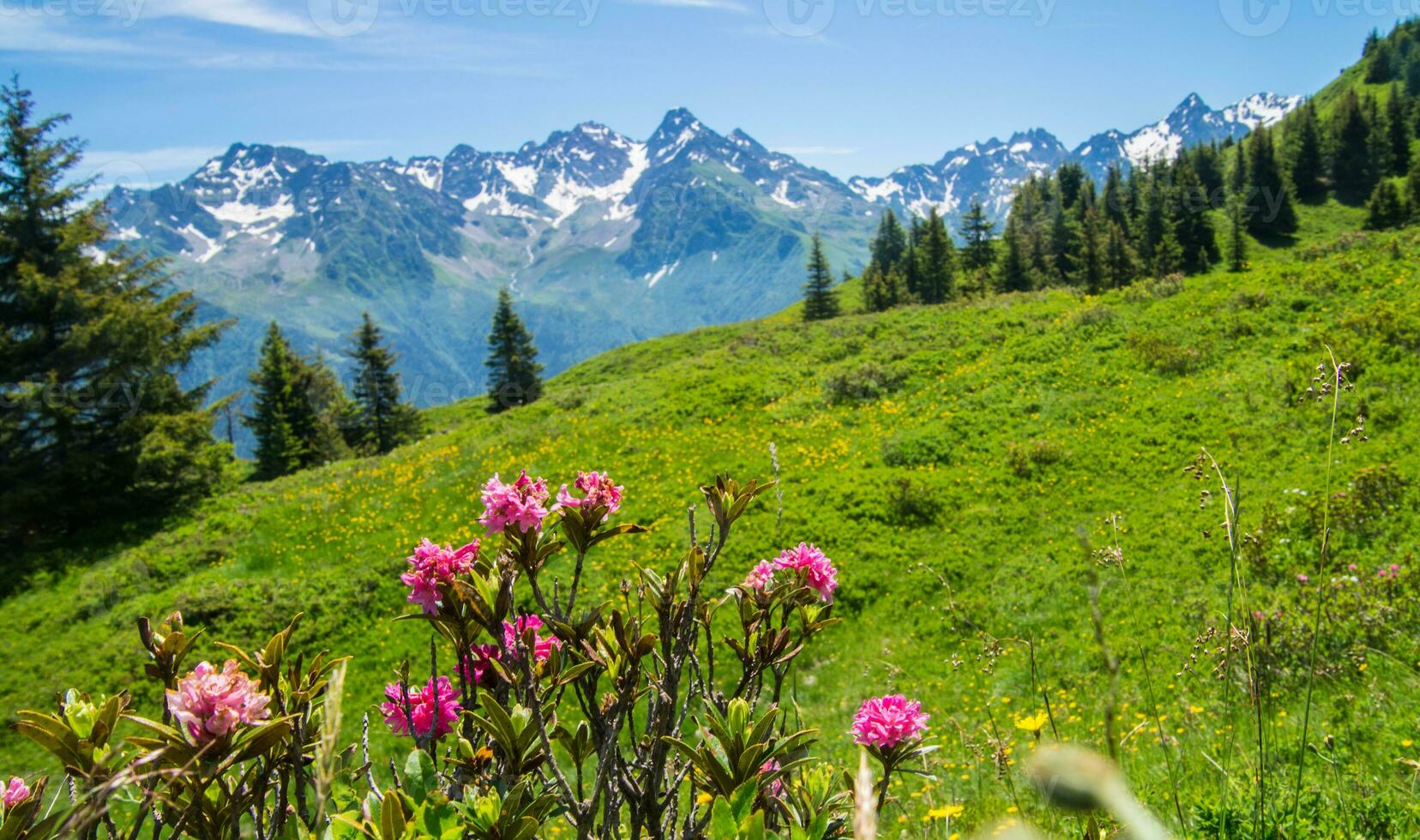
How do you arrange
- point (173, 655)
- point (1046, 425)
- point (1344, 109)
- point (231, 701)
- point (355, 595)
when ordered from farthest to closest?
1. point (1344, 109)
2. point (1046, 425)
3. point (355, 595)
4. point (173, 655)
5. point (231, 701)

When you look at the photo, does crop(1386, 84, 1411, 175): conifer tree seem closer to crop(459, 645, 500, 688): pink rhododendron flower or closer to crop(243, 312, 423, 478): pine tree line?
crop(243, 312, 423, 478): pine tree line

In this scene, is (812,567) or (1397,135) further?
(1397,135)

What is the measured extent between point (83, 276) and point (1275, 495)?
→ 78.3ft

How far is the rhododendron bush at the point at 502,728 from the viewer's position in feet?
4.50

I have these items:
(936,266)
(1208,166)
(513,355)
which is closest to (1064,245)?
(936,266)

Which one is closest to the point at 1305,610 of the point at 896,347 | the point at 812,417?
the point at 812,417

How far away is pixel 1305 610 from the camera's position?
21.5 feet

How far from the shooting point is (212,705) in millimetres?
1317

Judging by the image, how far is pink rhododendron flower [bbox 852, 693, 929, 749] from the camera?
6.75ft

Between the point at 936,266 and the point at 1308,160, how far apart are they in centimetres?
3783

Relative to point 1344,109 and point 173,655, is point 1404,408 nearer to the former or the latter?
point 173,655

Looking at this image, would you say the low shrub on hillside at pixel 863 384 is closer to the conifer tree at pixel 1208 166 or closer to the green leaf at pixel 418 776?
the green leaf at pixel 418 776

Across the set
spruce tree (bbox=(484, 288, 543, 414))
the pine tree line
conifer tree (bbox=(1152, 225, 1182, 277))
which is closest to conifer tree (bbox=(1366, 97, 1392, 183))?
conifer tree (bbox=(1152, 225, 1182, 277))

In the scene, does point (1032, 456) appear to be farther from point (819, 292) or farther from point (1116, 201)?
point (1116, 201)
